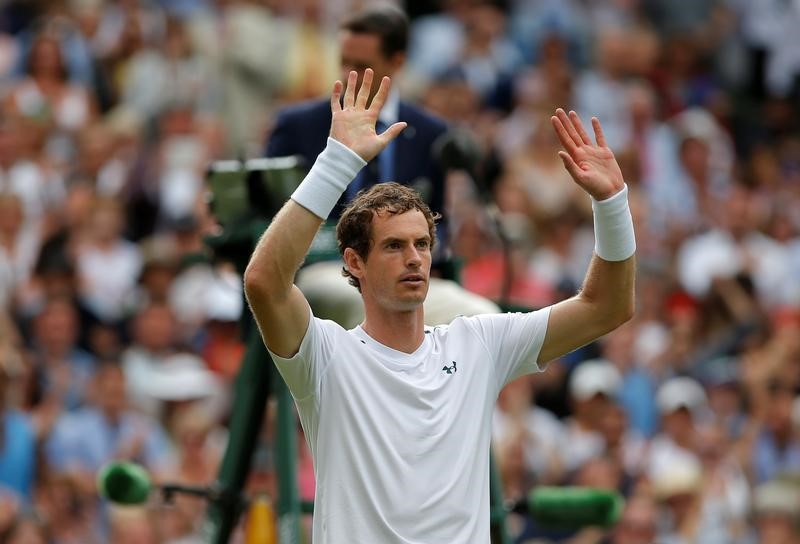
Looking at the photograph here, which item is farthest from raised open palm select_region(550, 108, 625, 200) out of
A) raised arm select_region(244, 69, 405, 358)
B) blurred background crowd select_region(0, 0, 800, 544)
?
blurred background crowd select_region(0, 0, 800, 544)

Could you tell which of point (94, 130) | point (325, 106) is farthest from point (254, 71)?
point (325, 106)

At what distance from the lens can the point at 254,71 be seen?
12898mm

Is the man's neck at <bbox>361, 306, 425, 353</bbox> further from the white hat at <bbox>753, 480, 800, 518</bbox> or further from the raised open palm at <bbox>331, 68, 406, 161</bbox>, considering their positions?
the white hat at <bbox>753, 480, 800, 518</bbox>

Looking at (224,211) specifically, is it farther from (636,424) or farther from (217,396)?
(636,424)

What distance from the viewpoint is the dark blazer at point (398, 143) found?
669 centimetres

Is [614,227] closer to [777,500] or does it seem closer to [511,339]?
[511,339]

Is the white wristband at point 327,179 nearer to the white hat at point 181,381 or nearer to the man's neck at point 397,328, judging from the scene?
the man's neck at point 397,328

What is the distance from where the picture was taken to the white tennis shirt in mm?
4496

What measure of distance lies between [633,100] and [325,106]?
24.0ft

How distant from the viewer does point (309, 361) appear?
4586 millimetres

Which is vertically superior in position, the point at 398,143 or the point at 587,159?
the point at 398,143

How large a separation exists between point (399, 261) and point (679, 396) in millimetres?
5829

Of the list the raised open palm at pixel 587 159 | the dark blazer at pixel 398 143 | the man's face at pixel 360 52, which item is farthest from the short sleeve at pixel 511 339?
the man's face at pixel 360 52

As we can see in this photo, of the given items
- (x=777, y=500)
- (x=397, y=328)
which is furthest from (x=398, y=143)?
(x=777, y=500)
